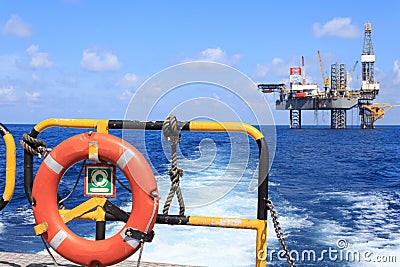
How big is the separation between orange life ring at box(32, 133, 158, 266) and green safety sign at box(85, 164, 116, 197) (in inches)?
3.4

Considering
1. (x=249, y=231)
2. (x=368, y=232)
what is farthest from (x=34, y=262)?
(x=368, y=232)

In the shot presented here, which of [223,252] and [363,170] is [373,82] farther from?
[223,252]

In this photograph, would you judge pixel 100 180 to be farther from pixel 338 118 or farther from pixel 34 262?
pixel 338 118

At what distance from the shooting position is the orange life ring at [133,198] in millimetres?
2621

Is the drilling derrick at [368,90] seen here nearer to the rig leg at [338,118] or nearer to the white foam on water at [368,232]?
the rig leg at [338,118]

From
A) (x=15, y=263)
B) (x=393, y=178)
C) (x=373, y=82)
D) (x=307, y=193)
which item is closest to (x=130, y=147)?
(x=15, y=263)

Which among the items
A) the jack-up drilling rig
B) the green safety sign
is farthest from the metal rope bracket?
the jack-up drilling rig

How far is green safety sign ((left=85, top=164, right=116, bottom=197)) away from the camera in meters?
2.75

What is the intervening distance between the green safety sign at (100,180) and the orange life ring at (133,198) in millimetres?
88

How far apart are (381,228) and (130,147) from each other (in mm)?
7257

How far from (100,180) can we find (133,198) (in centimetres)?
26

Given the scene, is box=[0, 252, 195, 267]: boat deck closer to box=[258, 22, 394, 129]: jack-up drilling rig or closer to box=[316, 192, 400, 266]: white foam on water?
box=[316, 192, 400, 266]: white foam on water

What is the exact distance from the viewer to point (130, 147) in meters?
2.67

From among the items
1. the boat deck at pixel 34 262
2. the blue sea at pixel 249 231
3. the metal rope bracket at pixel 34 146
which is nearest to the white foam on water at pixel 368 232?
the blue sea at pixel 249 231
